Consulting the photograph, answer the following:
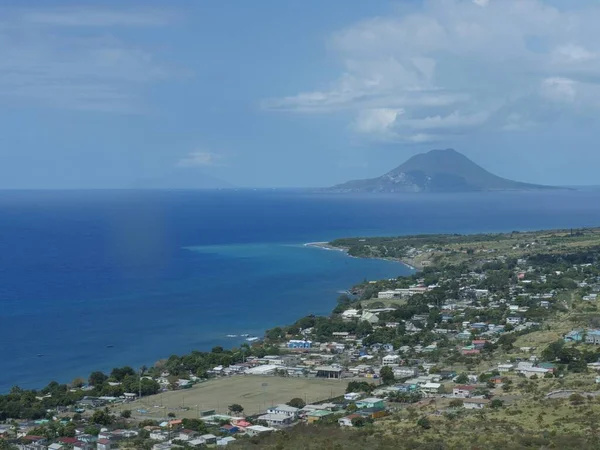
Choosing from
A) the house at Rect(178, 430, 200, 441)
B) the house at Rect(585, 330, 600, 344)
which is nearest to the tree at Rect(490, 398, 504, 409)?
the house at Rect(178, 430, 200, 441)

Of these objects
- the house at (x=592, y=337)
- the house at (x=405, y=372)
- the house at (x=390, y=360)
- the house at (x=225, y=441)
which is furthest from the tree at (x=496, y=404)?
the house at (x=592, y=337)

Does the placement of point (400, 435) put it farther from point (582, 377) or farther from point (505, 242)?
point (505, 242)

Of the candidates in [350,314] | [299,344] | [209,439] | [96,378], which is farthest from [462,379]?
[350,314]

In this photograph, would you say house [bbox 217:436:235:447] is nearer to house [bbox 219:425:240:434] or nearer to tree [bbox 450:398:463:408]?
house [bbox 219:425:240:434]

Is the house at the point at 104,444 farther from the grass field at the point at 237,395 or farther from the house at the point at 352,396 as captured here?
the house at the point at 352,396

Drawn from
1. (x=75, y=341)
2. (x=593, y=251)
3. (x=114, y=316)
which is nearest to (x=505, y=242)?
(x=593, y=251)

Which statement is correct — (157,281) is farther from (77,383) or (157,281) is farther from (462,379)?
(462,379)
